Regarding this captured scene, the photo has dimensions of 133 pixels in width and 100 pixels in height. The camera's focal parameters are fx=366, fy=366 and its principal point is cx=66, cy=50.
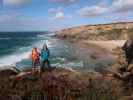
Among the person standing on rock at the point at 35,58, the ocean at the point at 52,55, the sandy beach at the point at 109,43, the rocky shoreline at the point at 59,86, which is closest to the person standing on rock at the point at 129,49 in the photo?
the sandy beach at the point at 109,43

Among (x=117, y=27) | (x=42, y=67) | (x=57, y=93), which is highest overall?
(x=117, y=27)

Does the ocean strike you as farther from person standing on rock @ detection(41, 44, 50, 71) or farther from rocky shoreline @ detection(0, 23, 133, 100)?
rocky shoreline @ detection(0, 23, 133, 100)

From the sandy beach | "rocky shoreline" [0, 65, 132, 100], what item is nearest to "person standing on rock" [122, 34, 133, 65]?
the sandy beach

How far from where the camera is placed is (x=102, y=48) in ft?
58.0

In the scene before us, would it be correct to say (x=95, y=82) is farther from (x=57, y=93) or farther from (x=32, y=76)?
(x=32, y=76)

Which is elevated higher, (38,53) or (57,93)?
(38,53)

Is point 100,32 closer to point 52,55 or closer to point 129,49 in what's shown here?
point 129,49

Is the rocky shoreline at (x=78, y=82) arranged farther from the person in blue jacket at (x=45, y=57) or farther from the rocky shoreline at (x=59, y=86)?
the person in blue jacket at (x=45, y=57)

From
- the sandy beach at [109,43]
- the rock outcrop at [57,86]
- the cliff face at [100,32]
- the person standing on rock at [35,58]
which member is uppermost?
the cliff face at [100,32]

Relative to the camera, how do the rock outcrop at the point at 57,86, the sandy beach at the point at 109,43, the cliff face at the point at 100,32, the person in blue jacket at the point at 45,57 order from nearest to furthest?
the rock outcrop at the point at 57,86 → the person in blue jacket at the point at 45,57 → the sandy beach at the point at 109,43 → the cliff face at the point at 100,32

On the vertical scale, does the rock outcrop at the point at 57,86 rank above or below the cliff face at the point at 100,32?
below

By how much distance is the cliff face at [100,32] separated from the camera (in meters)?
17.9

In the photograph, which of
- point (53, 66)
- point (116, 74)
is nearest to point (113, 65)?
point (116, 74)

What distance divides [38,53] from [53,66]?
37.0 inches
